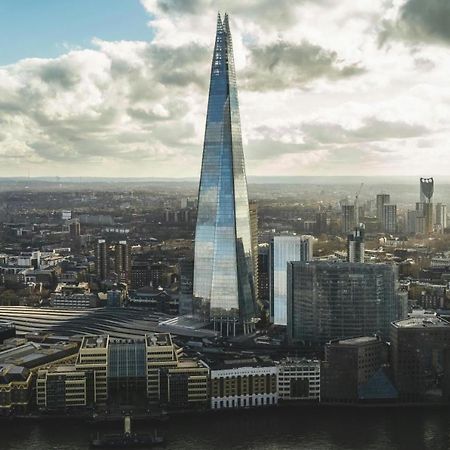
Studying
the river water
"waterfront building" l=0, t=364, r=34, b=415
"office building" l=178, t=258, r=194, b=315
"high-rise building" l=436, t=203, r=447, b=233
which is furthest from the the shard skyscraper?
"high-rise building" l=436, t=203, r=447, b=233

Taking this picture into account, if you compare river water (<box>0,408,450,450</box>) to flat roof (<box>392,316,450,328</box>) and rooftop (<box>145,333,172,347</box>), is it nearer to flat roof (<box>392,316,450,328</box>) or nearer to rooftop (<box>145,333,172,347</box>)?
flat roof (<box>392,316,450,328</box>)

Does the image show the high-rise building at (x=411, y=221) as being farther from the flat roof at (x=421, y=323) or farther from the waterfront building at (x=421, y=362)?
the waterfront building at (x=421, y=362)

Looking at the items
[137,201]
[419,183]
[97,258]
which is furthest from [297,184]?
[137,201]

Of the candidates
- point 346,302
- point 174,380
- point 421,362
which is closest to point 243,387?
point 174,380

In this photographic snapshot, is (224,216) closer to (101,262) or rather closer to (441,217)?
(101,262)

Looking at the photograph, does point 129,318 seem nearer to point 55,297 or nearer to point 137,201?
point 55,297
